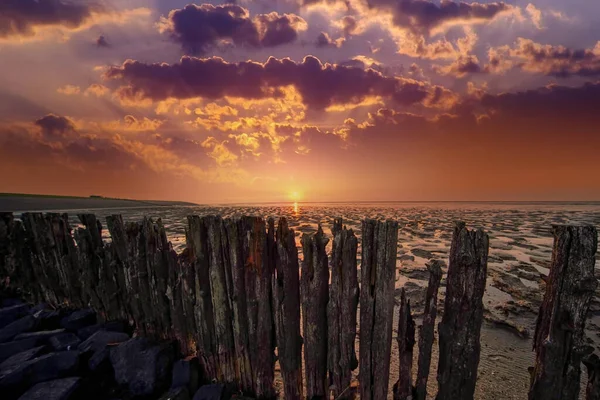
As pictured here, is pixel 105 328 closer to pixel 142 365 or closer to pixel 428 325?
pixel 142 365

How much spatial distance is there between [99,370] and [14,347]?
57.5 inches

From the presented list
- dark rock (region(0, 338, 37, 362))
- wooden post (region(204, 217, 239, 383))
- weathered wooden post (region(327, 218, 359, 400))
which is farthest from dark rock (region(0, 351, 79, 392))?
weathered wooden post (region(327, 218, 359, 400))

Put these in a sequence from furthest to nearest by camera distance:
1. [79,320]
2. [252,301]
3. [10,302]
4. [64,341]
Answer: [10,302] < [79,320] < [64,341] < [252,301]

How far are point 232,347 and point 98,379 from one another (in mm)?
1879

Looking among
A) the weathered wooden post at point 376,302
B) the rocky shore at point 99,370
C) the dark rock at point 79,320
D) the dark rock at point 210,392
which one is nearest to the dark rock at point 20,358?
the rocky shore at point 99,370

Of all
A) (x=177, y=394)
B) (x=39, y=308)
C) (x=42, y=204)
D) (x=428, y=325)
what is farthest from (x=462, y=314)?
(x=42, y=204)

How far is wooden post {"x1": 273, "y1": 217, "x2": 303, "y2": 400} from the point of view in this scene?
3254 millimetres

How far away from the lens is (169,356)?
13.6 feet

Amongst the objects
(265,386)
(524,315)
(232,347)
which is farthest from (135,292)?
(524,315)

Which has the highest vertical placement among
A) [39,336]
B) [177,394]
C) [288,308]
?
[288,308]

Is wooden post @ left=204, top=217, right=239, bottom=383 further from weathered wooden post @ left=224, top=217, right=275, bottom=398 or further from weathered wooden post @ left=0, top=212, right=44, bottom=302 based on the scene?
weathered wooden post @ left=0, top=212, right=44, bottom=302

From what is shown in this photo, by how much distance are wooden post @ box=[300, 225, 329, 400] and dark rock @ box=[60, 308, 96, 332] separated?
14.3 ft

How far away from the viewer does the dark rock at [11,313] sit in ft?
18.7

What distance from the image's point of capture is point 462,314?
250cm
